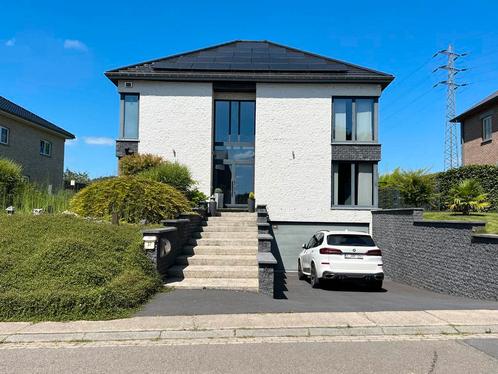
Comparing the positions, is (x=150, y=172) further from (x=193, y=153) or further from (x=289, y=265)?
(x=289, y=265)

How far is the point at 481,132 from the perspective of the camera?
26.9 metres

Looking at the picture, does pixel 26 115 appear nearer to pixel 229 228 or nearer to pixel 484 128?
pixel 229 228

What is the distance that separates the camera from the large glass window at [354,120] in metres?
19.5

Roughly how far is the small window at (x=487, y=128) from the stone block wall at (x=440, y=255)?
541 inches

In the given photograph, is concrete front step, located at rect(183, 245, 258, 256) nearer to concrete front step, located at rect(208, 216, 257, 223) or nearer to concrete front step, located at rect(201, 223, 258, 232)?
concrete front step, located at rect(201, 223, 258, 232)

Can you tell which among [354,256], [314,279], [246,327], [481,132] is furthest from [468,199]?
[481,132]

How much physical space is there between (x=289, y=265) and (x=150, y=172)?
7.53m

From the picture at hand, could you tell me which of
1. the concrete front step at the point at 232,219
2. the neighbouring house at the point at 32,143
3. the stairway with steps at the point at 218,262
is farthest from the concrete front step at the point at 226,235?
the neighbouring house at the point at 32,143

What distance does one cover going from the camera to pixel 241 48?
73.8 feet

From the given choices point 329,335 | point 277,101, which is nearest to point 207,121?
point 277,101

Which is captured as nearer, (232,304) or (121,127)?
(232,304)

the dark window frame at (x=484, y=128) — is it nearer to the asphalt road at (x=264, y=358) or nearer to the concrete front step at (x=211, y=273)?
the concrete front step at (x=211, y=273)

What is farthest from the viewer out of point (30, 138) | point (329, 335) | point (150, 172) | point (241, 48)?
point (30, 138)

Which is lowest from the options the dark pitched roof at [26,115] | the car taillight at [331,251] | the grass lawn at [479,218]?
the car taillight at [331,251]
